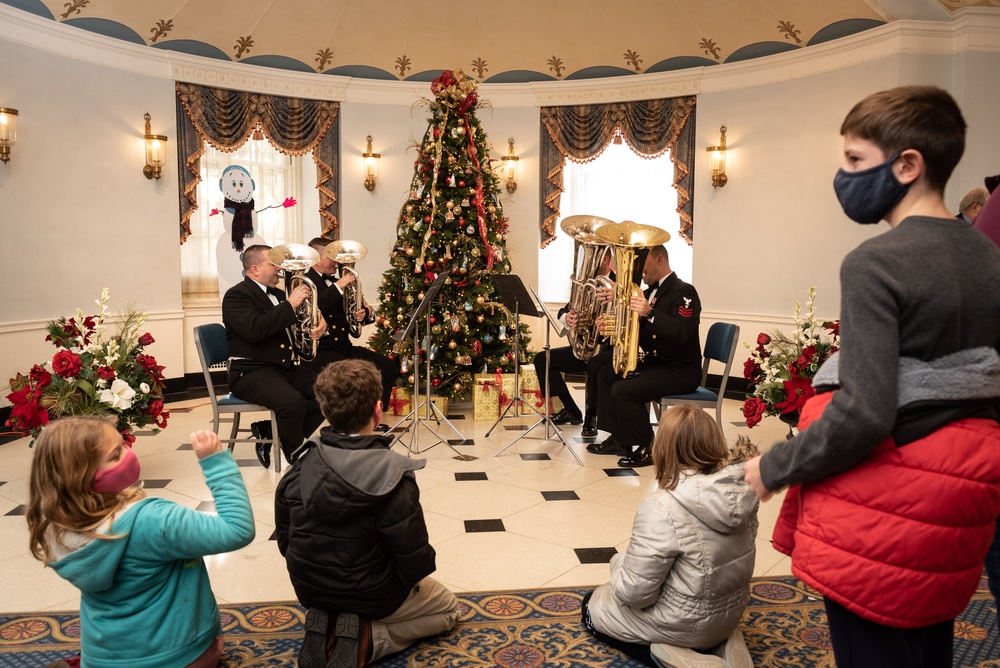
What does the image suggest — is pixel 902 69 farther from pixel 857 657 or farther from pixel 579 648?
pixel 857 657

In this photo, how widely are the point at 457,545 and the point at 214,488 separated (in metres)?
1.76

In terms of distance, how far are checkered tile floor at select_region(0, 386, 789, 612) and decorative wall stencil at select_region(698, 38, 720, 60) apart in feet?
12.2

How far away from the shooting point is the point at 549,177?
28.1 feet

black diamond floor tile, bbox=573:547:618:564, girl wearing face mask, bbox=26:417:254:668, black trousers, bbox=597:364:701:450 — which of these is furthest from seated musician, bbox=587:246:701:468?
girl wearing face mask, bbox=26:417:254:668

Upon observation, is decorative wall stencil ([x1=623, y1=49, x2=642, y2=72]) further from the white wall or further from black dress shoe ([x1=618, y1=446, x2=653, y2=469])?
black dress shoe ([x1=618, y1=446, x2=653, y2=469])

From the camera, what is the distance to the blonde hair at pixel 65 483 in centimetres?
197

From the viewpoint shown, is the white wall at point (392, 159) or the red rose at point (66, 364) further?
the white wall at point (392, 159)

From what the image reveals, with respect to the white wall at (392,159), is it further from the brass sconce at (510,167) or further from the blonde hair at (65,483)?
the blonde hair at (65,483)

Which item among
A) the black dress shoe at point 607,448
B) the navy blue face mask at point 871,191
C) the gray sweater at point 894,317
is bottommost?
the black dress shoe at point 607,448

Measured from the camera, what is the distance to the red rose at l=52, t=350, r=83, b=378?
426cm

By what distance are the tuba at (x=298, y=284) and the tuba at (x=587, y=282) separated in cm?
168

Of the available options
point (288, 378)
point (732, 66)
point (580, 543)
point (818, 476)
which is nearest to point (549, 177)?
point (732, 66)

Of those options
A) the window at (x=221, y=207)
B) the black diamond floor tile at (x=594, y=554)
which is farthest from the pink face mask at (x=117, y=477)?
the window at (x=221, y=207)

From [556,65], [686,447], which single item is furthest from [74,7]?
[686,447]
